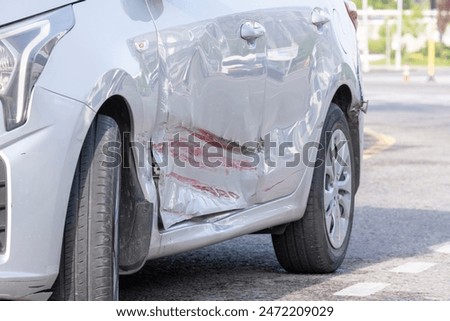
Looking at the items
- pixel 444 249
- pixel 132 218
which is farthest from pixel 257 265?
pixel 132 218

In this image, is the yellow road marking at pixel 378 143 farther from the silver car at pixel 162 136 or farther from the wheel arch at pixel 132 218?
the wheel arch at pixel 132 218

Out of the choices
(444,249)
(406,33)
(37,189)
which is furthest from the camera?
(406,33)

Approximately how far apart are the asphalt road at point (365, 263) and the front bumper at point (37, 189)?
176 cm

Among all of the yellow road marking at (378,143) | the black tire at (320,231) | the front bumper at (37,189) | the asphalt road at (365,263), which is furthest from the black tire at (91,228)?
the yellow road marking at (378,143)

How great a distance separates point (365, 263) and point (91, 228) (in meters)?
3.04

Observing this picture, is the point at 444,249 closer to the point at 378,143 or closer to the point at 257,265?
the point at 257,265

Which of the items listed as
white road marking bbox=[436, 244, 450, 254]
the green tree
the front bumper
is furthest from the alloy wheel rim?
the green tree

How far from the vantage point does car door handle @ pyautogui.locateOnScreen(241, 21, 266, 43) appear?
5.94 metres

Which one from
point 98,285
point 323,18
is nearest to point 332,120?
point 323,18

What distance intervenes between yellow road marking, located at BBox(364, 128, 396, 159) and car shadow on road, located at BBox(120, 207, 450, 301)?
225 inches

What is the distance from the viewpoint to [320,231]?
269 inches

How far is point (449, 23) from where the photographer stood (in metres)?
85.8

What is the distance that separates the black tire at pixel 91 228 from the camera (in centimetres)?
463

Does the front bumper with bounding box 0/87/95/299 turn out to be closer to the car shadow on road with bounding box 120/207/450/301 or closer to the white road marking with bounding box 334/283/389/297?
the car shadow on road with bounding box 120/207/450/301
